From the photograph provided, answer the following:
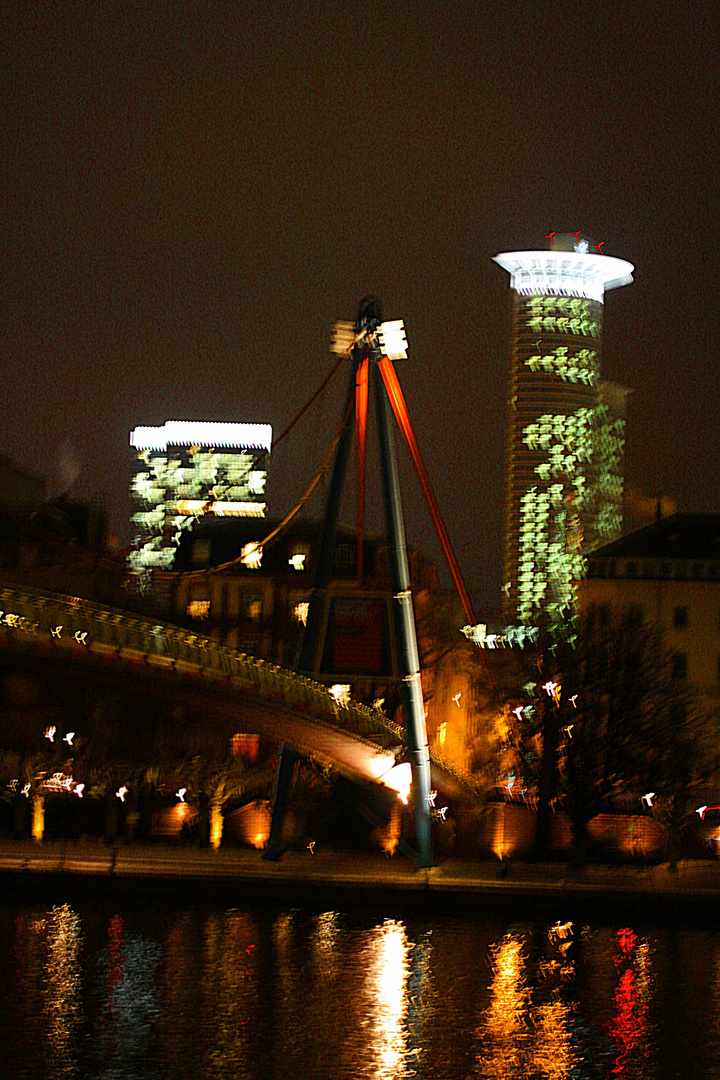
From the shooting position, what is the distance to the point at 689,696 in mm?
48906

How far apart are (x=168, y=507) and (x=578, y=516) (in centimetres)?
5620

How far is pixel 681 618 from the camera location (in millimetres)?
55594

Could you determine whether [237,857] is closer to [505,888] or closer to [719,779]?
[505,888]

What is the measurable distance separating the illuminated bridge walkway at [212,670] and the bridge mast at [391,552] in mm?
1215

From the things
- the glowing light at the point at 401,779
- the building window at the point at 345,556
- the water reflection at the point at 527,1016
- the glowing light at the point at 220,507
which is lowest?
the water reflection at the point at 527,1016

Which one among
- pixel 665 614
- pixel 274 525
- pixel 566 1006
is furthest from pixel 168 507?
pixel 566 1006

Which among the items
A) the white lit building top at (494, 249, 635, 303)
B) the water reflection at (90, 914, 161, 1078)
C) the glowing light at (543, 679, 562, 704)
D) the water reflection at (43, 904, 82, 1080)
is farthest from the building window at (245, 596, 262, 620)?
the white lit building top at (494, 249, 635, 303)

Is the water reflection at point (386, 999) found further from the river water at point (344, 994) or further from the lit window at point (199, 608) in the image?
the lit window at point (199, 608)

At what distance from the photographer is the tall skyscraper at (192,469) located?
91.6 m

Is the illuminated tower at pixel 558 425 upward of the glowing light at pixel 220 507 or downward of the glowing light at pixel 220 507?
upward

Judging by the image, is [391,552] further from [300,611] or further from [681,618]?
[681,618]

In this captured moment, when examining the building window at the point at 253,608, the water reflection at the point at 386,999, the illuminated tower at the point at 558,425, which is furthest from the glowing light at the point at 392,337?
the illuminated tower at the point at 558,425

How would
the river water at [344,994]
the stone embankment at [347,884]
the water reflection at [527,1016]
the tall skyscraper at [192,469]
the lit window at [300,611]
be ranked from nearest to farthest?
the river water at [344,994]
the water reflection at [527,1016]
the stone embankment at [347,884]
the lit window at [300,611]
the tall skyscraper at [192,469]

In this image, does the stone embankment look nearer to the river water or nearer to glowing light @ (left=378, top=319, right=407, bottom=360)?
the river water
